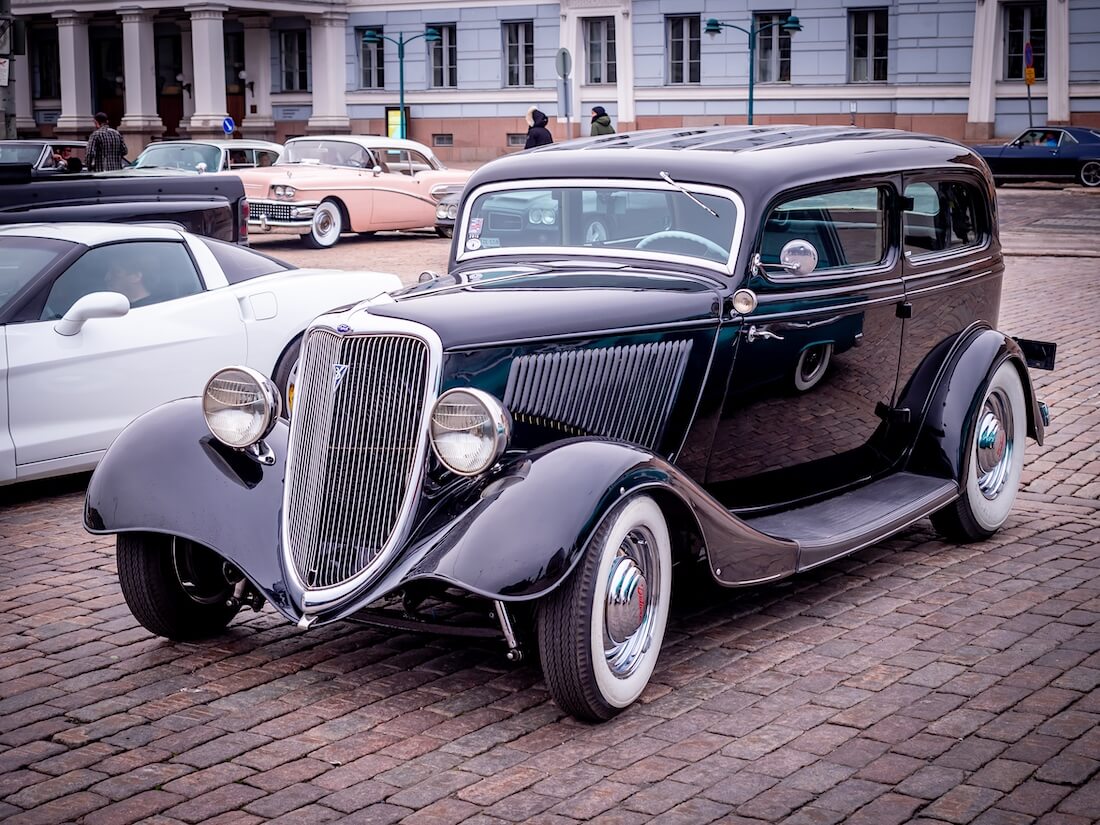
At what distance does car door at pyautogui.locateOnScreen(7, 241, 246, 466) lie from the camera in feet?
24.8

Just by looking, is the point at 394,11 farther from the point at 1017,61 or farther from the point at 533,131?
the point at 533,131

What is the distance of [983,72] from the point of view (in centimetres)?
3712

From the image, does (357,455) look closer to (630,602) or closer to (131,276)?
(630,602)

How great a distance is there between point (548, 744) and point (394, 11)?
4355cm

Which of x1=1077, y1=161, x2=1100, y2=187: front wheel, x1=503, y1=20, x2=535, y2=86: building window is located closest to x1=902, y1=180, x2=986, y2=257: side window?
x1=1077, y1=161, x2=1100, y2=187: front wheel

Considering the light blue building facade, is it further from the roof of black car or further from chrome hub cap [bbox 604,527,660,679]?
chrome hub cap [bbox 604,527,660,679]

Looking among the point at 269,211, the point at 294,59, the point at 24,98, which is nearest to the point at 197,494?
the point at 269,211

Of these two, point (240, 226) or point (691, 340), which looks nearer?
point (691, 340)

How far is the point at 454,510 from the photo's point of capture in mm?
4754

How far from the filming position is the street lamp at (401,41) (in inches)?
1684

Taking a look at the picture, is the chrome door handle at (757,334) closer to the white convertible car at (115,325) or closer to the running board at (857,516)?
the running board at (857,516)

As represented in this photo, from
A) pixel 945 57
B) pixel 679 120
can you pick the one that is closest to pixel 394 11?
pixel 679 120

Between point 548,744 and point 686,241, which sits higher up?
point 686,241

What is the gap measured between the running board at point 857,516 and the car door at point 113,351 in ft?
12.1
